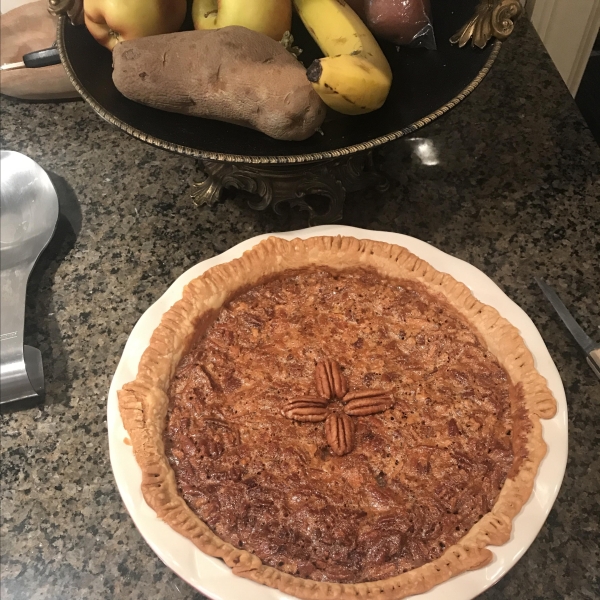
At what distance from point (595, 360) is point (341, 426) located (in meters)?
0.58

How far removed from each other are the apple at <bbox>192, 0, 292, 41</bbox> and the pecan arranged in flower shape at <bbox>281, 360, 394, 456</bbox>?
0.77m

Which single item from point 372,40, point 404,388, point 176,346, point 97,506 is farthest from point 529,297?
point 97,506

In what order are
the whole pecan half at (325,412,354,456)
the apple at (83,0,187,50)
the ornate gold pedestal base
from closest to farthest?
the whole pecan half at (325,412,354,456), the apple at (83,0,187,50), the ornate gold pedestal base

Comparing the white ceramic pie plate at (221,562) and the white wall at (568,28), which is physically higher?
the white wall at (568,28)

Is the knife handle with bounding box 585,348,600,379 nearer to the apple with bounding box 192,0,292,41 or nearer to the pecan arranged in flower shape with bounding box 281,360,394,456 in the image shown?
the pecan arranged in flower shape with bounding box 281,360,394,456

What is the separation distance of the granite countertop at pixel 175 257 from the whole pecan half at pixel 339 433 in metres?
0.37

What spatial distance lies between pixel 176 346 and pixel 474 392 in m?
0.61

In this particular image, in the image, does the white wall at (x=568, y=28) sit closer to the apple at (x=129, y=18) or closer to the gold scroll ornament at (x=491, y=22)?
the gold scroll ornament at (x=491, y=22)

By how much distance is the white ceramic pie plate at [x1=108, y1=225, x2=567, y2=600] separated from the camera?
0.88m

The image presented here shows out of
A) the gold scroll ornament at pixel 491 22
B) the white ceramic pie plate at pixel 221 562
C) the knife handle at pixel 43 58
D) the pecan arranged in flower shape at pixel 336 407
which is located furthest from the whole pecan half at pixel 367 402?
the knife handle at pixel 43 58

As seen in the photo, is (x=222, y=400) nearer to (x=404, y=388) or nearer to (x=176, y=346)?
(x=176, y=346)

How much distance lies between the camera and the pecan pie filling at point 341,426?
37.3 inches

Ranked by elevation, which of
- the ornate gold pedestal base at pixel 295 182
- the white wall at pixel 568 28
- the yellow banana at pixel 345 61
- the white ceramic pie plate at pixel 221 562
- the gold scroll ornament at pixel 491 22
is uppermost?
the gold scroll ornament at pixel 491 22

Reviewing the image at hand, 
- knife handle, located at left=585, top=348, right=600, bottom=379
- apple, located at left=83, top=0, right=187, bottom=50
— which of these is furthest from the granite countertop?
apple, located at left=83, top=0, right=187, bottom=50
